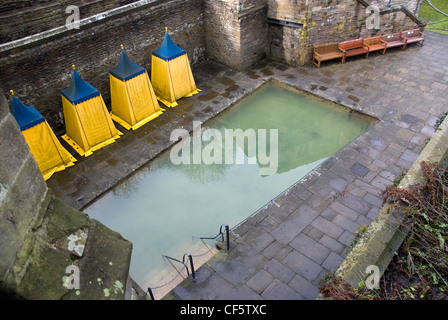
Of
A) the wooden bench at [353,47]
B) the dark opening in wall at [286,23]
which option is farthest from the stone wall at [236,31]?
the wooden bench at [353,47]

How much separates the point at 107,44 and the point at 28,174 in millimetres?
7988

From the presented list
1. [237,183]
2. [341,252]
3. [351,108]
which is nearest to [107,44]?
[237,183]

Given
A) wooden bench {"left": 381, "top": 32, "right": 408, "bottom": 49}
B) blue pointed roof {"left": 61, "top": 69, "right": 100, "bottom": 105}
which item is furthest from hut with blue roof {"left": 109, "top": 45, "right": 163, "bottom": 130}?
wooden bench {"left": 381, "top": 32, "right": 408, "bottom": 49}

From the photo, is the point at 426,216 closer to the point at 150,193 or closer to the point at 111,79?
the point at 150,193

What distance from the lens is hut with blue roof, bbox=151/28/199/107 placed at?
372 inches

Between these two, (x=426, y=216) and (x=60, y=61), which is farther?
(x=60, y=61)

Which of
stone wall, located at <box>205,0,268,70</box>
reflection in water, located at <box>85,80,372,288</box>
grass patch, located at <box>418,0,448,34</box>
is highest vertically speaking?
stone wall, located at <box>205,0,268,70</box>

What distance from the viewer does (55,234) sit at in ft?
6.69

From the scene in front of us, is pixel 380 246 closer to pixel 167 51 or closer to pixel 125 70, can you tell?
pixel 125 70

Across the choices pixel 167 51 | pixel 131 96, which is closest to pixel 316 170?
pixel 131 96

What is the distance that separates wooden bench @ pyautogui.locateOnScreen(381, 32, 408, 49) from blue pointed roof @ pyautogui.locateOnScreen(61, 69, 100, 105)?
30.5 ft

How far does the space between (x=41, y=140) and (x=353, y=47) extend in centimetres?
953

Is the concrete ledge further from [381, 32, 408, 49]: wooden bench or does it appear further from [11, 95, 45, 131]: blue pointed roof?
[381, 32, 408, 49]: wooden bench

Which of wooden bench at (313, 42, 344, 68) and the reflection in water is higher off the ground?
wooden bench at (313, 42, 344, 68)
